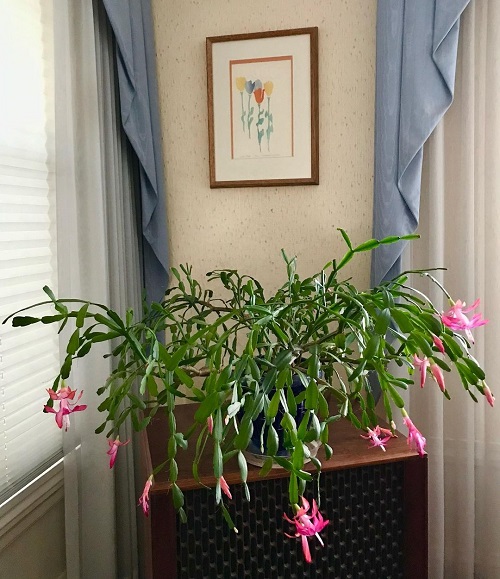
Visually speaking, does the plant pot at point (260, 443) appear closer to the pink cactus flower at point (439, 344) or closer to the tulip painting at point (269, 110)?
the pink cactus flower at point (439, 344)

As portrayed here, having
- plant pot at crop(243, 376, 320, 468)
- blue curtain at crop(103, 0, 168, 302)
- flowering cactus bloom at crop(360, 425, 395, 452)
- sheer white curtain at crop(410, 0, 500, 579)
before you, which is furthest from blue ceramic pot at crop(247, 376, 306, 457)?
blue curtain at crop(103, 0, 168, 302)

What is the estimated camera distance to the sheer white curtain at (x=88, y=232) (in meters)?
1.57

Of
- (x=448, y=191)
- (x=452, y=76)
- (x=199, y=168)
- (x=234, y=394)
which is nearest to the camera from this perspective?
(x=234, y=394)

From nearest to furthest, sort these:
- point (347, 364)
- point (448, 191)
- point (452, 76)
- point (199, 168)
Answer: point (347, 364) < point (452, 76) < point (448, 191) < point (199, 168)

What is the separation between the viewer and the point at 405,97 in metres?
1.68

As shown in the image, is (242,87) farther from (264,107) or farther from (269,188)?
(269,188)

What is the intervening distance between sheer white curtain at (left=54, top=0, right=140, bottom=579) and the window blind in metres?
0.09

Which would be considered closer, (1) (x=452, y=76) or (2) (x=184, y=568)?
(2) (x=184, y=568)

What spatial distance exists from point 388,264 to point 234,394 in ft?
2.88

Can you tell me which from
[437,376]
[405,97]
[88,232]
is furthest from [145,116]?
[437,376]

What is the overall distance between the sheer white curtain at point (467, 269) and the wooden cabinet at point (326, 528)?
1.47 ft

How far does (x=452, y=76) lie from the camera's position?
163 centimetres

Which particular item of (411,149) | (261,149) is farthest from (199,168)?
(411,149)

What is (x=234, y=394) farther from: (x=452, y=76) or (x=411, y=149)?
(x=452, y=76)
